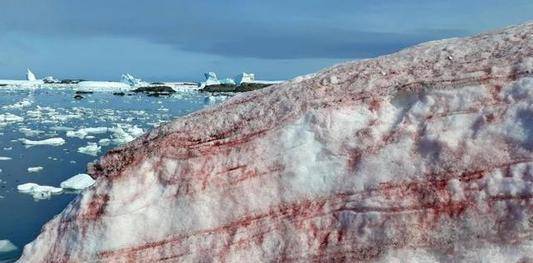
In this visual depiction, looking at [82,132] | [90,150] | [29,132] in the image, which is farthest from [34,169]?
[29,132]

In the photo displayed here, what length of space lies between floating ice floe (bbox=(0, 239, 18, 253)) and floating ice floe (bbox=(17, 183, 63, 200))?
3818 millimetres

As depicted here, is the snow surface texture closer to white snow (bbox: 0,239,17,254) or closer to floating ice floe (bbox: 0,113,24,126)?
white snow (bbox: 0,239,17,254)

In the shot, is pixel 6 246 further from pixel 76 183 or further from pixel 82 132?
pixel 82 132

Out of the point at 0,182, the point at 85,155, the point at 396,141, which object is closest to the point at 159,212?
the point at 396,141

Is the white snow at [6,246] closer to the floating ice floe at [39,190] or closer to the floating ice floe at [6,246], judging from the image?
the floating ice floe at [6,246]

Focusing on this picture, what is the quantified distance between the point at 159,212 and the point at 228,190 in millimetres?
555

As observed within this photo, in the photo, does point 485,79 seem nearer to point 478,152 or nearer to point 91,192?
point 478,152

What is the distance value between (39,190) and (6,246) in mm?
4252

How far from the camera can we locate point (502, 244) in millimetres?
4242

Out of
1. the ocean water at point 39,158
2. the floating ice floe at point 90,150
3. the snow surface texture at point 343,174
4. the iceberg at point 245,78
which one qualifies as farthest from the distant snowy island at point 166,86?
the snow surface texture at point 343,174

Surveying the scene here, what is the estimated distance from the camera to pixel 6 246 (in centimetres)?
1154

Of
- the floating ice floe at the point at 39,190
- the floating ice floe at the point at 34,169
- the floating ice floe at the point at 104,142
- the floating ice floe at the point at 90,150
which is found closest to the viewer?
the floating ice floe at the point at 39,190

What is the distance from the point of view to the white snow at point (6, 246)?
37.2ft

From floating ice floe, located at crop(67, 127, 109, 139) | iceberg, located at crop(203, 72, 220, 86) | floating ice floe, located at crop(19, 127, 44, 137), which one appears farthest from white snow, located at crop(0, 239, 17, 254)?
iceberg, located at crop(203, 72, 220, 86)
